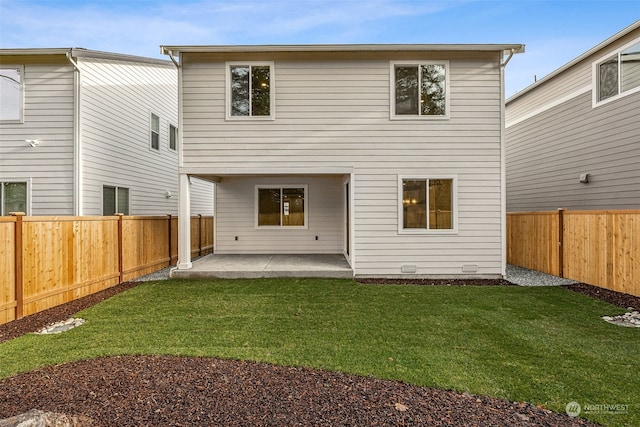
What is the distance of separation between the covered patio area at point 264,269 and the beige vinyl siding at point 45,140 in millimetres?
3498

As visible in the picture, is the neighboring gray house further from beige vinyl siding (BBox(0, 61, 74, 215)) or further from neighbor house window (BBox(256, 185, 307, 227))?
beige vinyl siding (BBox(0, 61, 74, 215))

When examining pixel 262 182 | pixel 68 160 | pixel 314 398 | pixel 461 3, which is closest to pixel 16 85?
pixel 68 160

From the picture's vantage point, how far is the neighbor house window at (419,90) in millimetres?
8219

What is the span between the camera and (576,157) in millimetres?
9742

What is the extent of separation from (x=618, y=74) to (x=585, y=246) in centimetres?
469

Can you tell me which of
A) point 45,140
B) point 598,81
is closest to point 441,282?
point 598,81

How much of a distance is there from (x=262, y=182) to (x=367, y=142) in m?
3.87

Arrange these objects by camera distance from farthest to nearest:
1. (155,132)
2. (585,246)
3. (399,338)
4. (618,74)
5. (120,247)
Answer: (155,132), (618,74), (120,247), (585,246), (399,338)

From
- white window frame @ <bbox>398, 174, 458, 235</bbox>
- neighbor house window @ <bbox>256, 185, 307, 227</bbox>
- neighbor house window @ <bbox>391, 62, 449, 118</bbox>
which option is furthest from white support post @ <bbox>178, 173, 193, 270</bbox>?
neighbor house window @ <bbox>391, 62, 449, 118</bbox>

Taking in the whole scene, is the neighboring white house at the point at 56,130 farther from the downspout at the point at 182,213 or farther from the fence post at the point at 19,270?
the fence post at the point at 19,270

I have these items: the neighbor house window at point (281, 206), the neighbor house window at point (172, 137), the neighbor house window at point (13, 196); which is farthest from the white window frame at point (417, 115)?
the neighbor house window at point (13, 196)

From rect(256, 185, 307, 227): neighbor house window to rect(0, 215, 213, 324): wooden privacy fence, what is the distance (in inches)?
117

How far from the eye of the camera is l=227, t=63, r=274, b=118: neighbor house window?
8266 mm

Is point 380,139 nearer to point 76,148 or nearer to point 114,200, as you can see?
point 76,148
